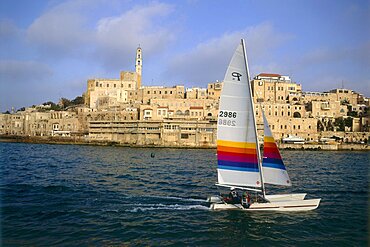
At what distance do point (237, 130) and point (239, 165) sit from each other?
5.75 feet

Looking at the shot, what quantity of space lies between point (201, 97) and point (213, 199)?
73.7 meters

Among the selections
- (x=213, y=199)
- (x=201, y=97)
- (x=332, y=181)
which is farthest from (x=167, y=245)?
(x=201, y=97)

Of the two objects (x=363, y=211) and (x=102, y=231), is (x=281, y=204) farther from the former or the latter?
(x=102, y=231)

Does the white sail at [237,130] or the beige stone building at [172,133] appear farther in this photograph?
the beige stone building at [172,133]

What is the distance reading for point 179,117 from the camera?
7644 cm

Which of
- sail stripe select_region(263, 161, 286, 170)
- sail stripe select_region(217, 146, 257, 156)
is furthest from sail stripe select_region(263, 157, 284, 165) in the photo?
sail stripe select_region(217, 146, 257, 156)

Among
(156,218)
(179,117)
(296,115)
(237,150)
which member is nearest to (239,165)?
(237,150)

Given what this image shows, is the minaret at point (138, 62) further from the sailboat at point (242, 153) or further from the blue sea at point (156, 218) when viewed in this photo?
the sailboat at point (242, 153)

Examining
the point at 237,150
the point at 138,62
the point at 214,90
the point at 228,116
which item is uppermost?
the point at 138,62

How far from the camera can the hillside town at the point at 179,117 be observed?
240 ft

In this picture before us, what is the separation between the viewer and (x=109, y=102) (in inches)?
3632

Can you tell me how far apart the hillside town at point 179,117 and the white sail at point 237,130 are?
55.3 m

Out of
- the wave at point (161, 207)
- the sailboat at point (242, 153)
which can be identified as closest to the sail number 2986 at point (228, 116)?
the sailboat at point (242, 153)

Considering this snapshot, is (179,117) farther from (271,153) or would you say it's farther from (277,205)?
(277,205)
